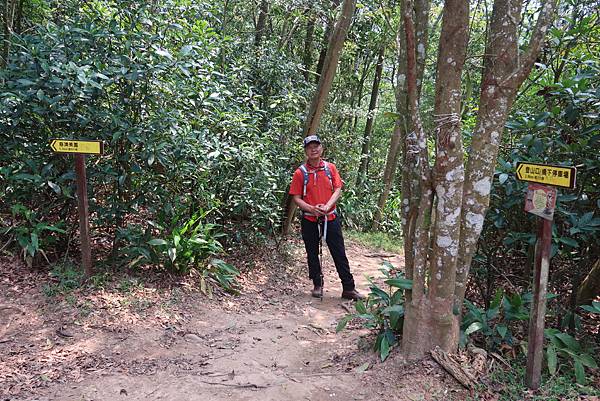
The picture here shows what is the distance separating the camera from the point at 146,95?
4906mm

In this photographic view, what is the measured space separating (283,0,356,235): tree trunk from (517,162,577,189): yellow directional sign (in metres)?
4.64

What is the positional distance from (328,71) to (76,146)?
426cm

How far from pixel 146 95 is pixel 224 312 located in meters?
2.63

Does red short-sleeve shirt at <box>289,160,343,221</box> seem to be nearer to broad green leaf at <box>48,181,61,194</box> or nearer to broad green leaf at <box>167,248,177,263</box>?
broad green leaf at <box>167,248,177,263</box>

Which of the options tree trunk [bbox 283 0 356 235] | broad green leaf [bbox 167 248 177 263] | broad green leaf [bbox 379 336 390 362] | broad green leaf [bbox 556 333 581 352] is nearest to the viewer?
broad green leaf [bbox 556 333 581 352]

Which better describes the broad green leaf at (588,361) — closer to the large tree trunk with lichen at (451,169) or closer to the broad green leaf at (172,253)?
the large tree trunk with lichen at (451,169)

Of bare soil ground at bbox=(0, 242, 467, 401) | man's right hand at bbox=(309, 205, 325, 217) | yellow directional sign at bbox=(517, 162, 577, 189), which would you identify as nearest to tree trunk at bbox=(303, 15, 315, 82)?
man's right hand at bbox=(309, 205, 325, 217)

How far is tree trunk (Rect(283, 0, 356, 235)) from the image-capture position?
687cm

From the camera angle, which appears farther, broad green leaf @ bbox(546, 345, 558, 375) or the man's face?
the man's face

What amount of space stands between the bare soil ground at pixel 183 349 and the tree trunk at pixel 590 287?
1.56m

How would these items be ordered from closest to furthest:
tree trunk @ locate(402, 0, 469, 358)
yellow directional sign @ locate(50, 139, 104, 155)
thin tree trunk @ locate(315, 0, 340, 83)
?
tree trunk @ locate(402, 0, 469, 358), yellow directional sign @ locate(50, 139, 104, 155), thin tree trunk @ locate(315, 0, 340, 83)

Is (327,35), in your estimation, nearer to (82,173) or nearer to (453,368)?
(82,173)

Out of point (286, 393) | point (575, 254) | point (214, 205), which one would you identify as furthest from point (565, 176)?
point (214, 205)

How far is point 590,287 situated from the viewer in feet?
12.0
